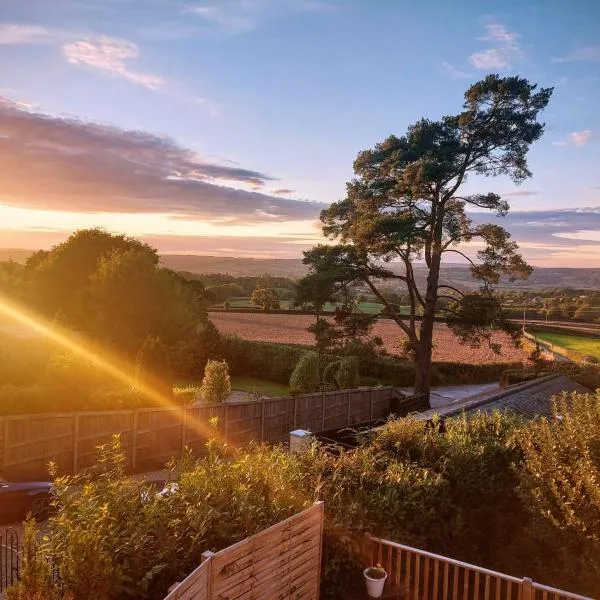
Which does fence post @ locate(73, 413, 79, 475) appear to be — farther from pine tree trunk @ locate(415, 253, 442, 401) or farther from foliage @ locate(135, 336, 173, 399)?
pine tree trunk @ locate(415, 253, 442, 401)

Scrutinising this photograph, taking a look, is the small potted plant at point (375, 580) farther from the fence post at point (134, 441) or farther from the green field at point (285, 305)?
the green field at point (285, 305)

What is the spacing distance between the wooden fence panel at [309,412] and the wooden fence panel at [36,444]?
8338 mm

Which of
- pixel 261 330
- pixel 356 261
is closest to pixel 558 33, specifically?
pixel 356 261

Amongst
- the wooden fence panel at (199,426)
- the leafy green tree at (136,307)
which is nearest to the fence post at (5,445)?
the wooden fence panel at (199,426)

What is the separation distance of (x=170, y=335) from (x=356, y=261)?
1201cm

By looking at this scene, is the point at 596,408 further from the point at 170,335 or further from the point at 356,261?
the point at 170,335

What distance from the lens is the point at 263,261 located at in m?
165

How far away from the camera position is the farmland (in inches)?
1556

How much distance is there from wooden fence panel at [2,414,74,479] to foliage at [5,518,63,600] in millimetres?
9105

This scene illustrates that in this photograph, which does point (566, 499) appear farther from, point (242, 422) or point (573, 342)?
point (573, 342)

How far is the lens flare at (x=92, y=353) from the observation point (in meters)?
16.0

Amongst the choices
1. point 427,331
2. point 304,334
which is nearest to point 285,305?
point 304,334

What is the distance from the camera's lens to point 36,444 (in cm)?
1248

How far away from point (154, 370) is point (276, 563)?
601 inches
